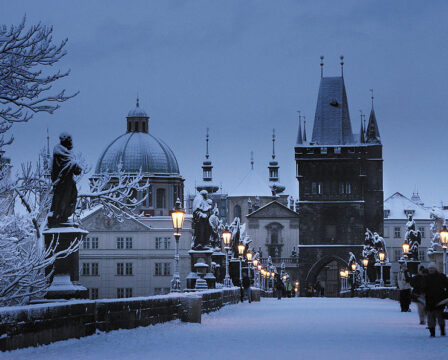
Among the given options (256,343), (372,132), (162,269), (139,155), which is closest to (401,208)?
(372,132)

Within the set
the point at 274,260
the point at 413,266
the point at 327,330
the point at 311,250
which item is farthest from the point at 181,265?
the point at 327,330

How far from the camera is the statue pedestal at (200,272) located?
35.1 metres

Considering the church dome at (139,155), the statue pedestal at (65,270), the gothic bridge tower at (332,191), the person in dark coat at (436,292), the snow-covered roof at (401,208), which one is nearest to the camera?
the statue pedestal at (65,270)

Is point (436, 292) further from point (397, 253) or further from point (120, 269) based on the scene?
point (397, 253)

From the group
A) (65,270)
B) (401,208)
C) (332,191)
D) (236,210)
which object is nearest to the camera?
(65,270)

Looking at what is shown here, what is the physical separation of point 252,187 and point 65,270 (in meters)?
160

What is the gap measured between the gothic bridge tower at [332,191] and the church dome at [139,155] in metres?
17.4

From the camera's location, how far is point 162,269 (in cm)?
12269

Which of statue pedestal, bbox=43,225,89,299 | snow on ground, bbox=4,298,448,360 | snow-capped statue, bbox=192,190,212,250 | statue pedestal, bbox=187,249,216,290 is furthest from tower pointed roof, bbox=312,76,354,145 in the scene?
statue pedestal, bbox=43,225,89,299

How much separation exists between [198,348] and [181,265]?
4129 inches

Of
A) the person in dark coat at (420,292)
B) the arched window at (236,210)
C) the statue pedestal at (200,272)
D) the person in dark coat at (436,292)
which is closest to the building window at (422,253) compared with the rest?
the arched window at (236,210)

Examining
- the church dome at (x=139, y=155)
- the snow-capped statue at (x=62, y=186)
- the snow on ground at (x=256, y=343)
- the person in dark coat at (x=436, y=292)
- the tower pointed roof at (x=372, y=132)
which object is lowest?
the snow on ground at (x=256, y=343)

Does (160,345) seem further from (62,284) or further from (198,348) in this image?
(62,284)

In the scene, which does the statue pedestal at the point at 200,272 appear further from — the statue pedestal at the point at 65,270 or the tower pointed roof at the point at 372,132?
the tower pointed roof at the point at 372,132
